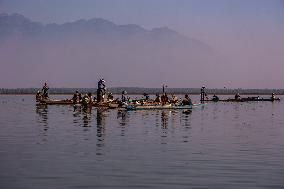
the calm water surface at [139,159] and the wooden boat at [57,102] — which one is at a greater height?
the wooden boat at [57,102]

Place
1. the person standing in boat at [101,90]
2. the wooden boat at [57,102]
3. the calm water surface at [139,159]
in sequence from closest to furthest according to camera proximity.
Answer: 1. the calm water surface at [139,159]
2. the person standing in boat at [101,90]
3. the wooden boat at [57,102]

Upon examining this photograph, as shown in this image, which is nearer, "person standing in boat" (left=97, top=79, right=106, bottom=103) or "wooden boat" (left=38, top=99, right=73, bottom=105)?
"person standing in boat" (left=97, top=79, right=106, bottom=103)

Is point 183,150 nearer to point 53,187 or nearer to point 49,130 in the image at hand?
point 53,187

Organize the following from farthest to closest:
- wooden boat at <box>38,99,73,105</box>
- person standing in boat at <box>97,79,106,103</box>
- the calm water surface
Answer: wooden boat at <box>38,99,73,105</box> → person standing in boat at <box>97,79,106,103</box> → the calm water surface

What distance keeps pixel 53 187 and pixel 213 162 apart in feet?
24.7

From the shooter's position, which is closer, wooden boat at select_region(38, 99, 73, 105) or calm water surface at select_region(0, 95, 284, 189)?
calm water surface at select_region(0, 95, 284, 189)

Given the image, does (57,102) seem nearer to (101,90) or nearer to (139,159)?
(101,90)

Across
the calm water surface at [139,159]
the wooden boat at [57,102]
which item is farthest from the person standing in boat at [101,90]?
the calm water surface at [139,159]

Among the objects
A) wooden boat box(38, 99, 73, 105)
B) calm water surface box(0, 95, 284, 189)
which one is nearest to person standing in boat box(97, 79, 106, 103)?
wooden boat box(38, 99, 73, 105)

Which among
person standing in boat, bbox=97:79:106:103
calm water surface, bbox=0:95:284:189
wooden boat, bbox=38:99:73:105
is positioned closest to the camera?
calm water surface, bbox=0:95:284:189

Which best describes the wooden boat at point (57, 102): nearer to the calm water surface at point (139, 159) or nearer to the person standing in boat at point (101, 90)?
the person standing in boat at point (101, 90)

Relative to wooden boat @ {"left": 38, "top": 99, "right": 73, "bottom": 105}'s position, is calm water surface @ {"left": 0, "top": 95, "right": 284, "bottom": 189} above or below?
below

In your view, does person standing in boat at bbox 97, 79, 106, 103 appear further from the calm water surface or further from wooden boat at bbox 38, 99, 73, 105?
the calm water surface

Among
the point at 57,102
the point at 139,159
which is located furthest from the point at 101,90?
the point at 139,159
